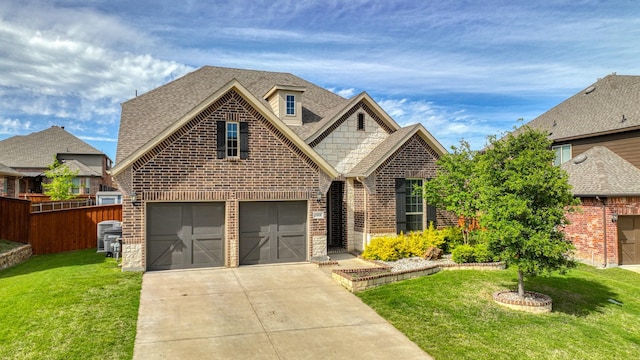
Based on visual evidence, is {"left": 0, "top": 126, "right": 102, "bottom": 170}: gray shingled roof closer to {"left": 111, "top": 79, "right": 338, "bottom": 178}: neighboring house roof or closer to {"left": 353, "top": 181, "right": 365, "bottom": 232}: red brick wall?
{"left": 111, "top": 79, "right": 338, "bottom": 178}: neighboring house roof

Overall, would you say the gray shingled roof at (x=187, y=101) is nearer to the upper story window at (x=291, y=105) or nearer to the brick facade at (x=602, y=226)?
the upper story window at (x=291, y=105)

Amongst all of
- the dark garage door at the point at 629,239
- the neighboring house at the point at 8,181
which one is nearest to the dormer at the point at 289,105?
the dark garage door at the point at 629,239

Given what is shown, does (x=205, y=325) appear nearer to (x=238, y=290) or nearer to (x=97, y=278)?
(x=238, y=290)

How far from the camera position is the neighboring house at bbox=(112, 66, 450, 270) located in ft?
45.9

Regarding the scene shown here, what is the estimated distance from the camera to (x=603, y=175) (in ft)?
62.5

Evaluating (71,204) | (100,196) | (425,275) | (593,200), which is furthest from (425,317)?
(100,196)

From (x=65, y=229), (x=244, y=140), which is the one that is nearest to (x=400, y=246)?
(x=244, y=140)

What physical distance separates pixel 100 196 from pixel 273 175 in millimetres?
18266

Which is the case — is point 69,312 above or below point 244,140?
below

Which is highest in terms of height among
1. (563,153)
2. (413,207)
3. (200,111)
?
(200,111)

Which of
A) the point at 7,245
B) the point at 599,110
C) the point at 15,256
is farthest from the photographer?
the point at 599,110

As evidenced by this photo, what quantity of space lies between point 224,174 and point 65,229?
913cm

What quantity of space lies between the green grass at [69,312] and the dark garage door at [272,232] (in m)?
3.71

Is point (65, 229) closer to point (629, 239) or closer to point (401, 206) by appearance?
point (401, 206)
